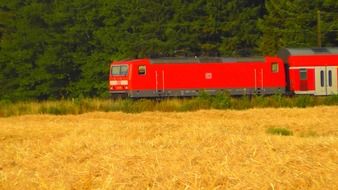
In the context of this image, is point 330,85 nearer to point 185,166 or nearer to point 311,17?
point 311,17

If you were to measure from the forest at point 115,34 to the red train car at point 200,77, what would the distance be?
8910 mm

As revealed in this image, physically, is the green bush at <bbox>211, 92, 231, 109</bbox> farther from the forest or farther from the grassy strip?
the forest

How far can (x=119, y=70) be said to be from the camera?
120 ft

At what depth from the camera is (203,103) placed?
28375mm

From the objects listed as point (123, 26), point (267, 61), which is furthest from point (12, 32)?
point (267, 61)

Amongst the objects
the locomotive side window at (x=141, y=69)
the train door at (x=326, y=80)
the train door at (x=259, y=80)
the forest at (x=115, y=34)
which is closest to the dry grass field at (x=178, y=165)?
the locomotive side window at (x=141, y=69)

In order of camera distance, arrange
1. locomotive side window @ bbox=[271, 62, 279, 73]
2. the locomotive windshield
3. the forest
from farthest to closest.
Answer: the forest
the locomotive windshield
locomotive side window @ bbox=[271, 62, 279, 73]

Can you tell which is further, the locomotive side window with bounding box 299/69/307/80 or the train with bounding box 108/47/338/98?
the locomotive side window with bounding box 299/69/307/80

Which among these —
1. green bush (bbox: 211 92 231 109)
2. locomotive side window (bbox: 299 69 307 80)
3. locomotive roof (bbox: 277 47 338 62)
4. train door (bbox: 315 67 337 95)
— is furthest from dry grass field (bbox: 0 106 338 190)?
locomotive roof (bbox: 277 47 338 62)

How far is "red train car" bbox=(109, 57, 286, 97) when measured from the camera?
35062 mm

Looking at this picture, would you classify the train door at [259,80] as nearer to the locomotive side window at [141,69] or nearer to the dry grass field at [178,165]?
the locomotive side window at [141,69]

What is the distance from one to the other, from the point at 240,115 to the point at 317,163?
16.0m

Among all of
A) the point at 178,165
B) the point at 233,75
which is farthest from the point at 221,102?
the point at 178,165

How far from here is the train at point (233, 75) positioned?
35.1 m
